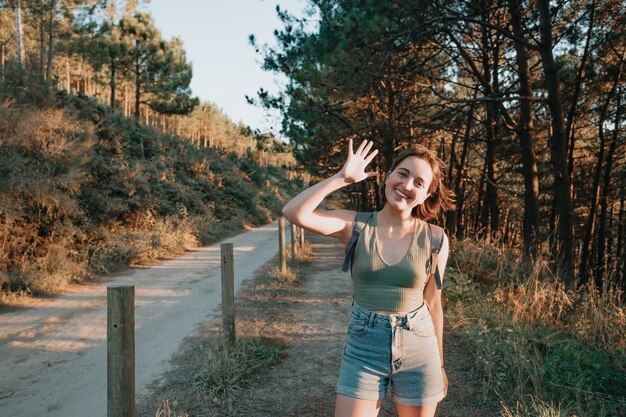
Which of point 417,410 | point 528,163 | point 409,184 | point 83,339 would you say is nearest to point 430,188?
point 409,184

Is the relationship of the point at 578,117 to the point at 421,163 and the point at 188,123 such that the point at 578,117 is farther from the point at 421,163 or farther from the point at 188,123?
the point at 188,123

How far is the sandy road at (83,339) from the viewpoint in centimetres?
406

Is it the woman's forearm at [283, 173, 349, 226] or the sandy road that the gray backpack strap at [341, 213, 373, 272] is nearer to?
the woman's forearm at [283, 173, 349, 226]

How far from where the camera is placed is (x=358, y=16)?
24.1ft

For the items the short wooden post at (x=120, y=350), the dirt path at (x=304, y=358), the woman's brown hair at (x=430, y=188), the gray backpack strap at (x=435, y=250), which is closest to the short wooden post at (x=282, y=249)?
the dirt path at (x=304, y=358)

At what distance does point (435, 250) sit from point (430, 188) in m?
0.34

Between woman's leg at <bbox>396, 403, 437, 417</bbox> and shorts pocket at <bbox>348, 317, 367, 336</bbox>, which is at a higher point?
shorts pocket at <bbox>348, 317, 367, 336</bbox>

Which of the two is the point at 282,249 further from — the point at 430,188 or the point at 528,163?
the point at 430,188

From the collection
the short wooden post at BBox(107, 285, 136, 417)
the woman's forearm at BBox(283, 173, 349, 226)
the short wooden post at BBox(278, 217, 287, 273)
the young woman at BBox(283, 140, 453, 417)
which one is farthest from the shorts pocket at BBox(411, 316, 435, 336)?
the short wooden post at BBox(278, 217, 287, 273)

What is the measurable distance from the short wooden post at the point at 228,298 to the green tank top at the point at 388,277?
3.10 metres

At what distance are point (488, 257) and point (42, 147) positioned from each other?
10.3 m

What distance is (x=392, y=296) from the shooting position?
198cm

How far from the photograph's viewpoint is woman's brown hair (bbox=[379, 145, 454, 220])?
211cm

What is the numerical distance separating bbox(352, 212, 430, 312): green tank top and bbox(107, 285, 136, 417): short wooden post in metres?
1.47
